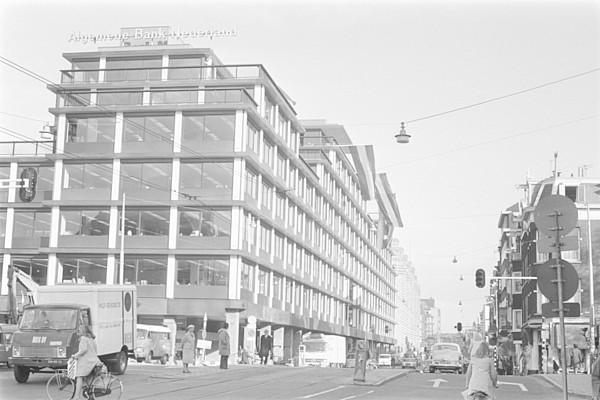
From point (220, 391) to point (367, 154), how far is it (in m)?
31.7

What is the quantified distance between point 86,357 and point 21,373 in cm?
828

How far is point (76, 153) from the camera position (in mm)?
64875

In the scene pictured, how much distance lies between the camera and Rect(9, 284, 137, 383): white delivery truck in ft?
78.6

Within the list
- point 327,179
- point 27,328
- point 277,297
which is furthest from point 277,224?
point 27,328

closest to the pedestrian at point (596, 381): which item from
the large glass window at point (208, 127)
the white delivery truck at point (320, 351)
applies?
the large glass window at point (208, 127)

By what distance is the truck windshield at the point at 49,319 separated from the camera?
24.5 metres

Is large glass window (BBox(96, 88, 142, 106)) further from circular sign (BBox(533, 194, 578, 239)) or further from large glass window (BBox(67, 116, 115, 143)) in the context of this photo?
circular sign (BBox(533, 194, 578, 239))

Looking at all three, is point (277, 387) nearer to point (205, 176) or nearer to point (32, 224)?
point (205, 176)

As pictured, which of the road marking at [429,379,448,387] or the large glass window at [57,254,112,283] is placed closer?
the road marking at [429,379,448,387]

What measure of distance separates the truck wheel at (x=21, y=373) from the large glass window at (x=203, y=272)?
120 ft

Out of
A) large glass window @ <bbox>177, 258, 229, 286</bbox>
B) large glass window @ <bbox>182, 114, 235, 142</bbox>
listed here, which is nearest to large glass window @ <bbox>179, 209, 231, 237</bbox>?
large glass window @ <bbox>177, 258, 229, 286</bbox>

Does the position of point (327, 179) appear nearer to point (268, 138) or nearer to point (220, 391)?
point (268, 138)

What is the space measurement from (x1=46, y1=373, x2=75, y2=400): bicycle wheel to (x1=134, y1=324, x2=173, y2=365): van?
28967 millimetres

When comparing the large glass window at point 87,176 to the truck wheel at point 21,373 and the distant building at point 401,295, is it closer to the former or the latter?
the truck wheel at point 21,373
